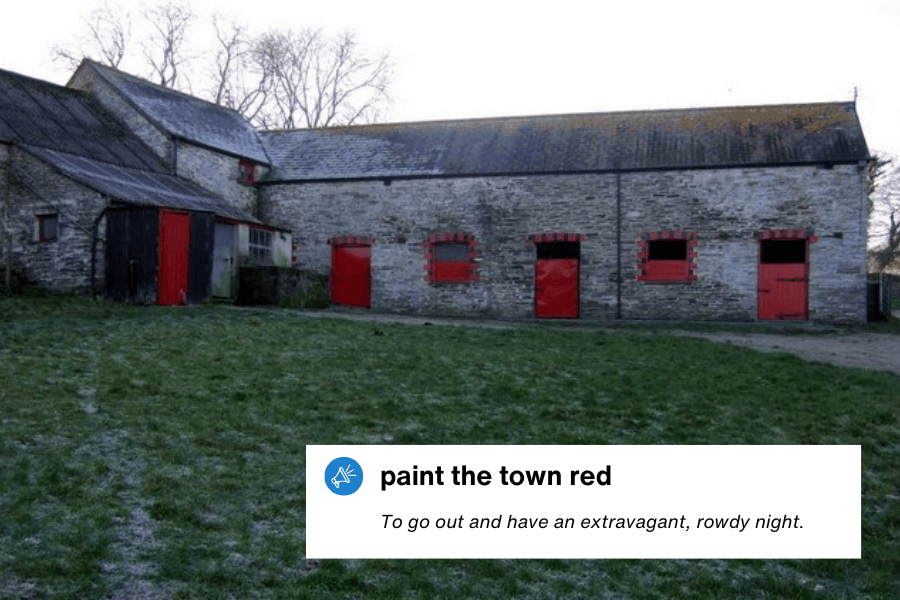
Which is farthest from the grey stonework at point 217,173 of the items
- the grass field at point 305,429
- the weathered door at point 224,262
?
the grass field at point 305,429

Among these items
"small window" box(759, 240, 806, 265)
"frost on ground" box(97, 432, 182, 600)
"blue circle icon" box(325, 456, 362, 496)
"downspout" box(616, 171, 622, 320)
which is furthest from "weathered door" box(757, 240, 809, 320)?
"frost on ground" box(97, 432, 182, 600)

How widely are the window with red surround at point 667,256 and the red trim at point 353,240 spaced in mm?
7475

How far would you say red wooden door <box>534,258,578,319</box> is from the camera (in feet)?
67.2

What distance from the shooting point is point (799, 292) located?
→ 63.0 ft

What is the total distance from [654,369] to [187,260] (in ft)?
36.0

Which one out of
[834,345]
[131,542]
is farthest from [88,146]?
[834,345]

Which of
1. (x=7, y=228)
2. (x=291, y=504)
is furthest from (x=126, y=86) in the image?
(x=291, y=504)

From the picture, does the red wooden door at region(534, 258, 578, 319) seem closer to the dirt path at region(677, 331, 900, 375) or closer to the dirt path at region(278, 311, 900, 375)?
the dirt path at region(278, 311, 900, 375)

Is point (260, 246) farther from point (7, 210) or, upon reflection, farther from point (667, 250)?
point (667, 250)

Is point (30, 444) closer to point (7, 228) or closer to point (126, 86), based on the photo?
point (7, 228)

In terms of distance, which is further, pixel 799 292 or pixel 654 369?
pixel 799 292

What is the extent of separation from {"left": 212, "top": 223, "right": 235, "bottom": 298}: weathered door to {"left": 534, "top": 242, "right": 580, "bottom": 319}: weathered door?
7918 mm

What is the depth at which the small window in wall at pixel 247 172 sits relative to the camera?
2240 cm

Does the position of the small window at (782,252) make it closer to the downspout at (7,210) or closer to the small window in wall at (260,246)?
the small window in wall at (260,246)
